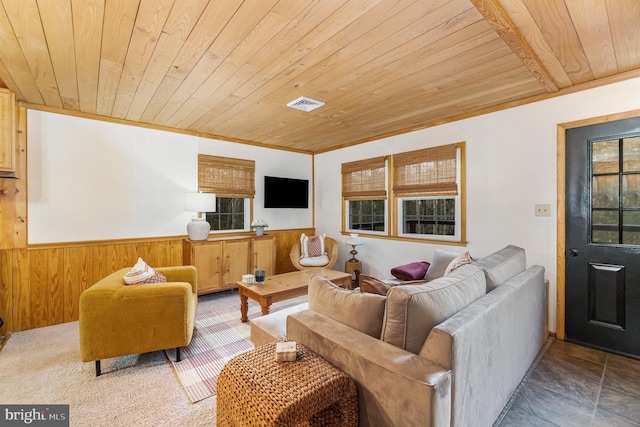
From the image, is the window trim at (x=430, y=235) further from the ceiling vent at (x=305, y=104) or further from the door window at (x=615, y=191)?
the ceiling vent at (x=305, y=104)

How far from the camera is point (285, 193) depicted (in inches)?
202

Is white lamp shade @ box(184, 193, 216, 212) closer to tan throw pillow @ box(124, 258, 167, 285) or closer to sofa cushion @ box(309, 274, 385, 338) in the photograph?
tan throw pillow @ box(124, 258, 167, 285)

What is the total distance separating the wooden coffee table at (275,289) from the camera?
295cm

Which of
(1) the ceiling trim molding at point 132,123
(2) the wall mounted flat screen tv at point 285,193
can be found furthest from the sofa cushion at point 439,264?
(1) the ceiling trim molding at point 132,123

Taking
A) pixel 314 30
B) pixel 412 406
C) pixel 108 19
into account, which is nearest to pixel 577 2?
pixel 314 30

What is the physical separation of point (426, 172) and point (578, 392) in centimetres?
259

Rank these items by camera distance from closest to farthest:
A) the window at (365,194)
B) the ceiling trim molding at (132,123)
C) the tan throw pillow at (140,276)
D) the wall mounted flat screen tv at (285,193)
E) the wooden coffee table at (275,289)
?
the tan throw pillow at (140,276), the wooden coffee table at (275,289), the ceiling trim molding at (132,123), the window at (365,194), the wall mounted flat screen tv at (285,193)

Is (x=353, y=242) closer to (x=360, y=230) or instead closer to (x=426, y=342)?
(x=360, y=230)

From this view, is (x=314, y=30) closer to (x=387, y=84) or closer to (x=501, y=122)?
(x=387, y=84)

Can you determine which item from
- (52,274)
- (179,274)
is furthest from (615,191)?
(52,274)

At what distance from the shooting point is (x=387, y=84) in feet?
8.56

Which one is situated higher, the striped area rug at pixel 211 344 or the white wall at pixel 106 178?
the white wall at pixel 106 178

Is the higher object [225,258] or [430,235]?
[430,235]

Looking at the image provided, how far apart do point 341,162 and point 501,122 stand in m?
2.53
